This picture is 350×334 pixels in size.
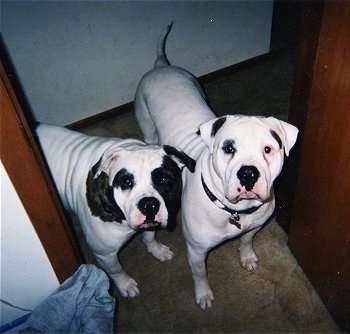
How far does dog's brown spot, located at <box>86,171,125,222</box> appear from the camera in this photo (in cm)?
231

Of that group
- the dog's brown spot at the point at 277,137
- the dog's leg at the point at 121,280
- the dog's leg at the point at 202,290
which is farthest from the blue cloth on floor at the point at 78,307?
the dog's brown spot at the point at 277,137

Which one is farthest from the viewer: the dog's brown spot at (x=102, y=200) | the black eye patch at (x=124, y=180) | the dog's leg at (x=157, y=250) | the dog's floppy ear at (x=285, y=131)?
the dog's leg at (x=157, y=250)

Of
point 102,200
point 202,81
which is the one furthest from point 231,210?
point 202,81

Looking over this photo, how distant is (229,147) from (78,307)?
4.60 ft

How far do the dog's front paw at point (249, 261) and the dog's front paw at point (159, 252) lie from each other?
0.67m

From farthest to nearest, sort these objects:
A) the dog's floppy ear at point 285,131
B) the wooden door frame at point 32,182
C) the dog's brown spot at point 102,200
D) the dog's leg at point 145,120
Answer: the dog's leg at point 145,120, the dog's brown spot at point 102,200, the dog's floppy ear at point 285,131, the wooden door frame at point 32,182

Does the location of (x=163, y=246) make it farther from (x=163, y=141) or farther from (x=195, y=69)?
(x=195, y=69)

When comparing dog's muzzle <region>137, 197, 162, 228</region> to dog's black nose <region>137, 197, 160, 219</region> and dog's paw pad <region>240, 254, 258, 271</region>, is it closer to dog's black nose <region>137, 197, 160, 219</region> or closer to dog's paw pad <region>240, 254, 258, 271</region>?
dog's black nose <region>137, 197, 160, 219</region>

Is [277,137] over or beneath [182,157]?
over

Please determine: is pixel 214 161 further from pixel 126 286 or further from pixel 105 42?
pixel 105 42

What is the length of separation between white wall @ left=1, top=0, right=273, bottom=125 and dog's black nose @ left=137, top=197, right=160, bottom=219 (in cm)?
272

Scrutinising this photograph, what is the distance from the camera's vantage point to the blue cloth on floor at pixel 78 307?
2213 mm

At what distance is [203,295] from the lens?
2980mm

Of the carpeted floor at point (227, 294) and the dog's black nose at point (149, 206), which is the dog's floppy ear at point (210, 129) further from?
the carpeted floor at point (227, 294)
